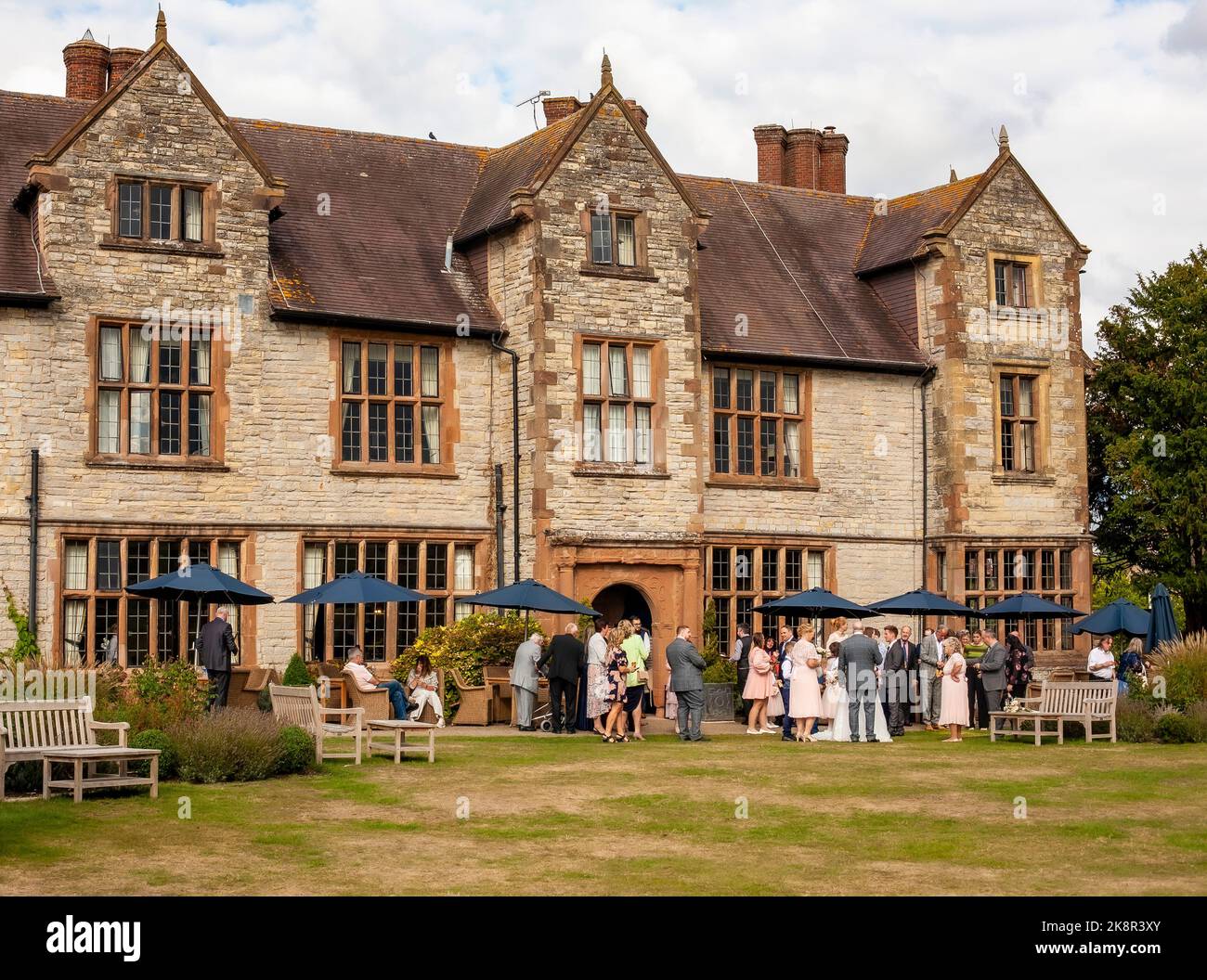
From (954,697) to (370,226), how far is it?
44.6ft

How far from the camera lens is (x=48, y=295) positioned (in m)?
25.8

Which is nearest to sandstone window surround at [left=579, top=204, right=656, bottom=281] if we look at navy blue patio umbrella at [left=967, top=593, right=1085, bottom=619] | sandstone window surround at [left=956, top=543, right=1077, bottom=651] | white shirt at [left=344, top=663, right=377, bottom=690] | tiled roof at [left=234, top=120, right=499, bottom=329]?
tiled roof at [left=234, top=120, right=499, bottom=329]

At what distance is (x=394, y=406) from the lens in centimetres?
2894

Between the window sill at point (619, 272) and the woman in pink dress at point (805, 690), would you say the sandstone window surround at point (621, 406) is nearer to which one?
the window sill at point (619, 272)

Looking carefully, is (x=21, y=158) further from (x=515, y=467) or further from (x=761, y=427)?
(x=761, y=427)

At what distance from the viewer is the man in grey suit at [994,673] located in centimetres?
2570

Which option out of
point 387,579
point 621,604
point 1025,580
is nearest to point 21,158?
point 387,579

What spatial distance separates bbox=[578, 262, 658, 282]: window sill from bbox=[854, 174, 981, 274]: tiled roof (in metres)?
6.72

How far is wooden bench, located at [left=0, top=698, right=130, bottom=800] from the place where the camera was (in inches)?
656

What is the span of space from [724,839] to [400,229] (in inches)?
763

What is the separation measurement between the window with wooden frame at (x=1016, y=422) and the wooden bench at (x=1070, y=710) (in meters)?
10.1

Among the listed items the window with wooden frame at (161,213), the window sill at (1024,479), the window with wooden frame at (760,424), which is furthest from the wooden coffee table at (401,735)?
the window sill at (1024,479)

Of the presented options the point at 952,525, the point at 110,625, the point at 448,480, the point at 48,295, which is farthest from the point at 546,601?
the point at 952,525
